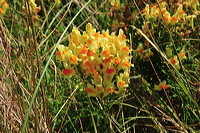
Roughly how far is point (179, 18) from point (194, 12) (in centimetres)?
24

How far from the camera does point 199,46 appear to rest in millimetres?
2629

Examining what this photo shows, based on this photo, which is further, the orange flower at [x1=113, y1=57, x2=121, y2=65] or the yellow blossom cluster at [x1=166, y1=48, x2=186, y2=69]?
the yellow blossom cluster at [x1=166, y1=48, x2=186, y2=69]

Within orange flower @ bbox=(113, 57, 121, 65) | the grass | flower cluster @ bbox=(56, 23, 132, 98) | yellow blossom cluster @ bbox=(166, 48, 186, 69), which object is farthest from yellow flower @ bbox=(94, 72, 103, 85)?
yellow blossom cluster @ bbox=(166, 48, 186, 69)

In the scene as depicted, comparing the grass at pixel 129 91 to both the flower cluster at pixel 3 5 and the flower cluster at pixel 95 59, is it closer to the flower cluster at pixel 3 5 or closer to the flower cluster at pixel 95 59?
the flower cluster at pixel 3 5

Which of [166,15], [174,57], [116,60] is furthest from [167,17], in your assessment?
[116,60]

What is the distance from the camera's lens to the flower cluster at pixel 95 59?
1.56 meters

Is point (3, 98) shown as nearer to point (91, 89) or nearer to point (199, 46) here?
point (91, 89)

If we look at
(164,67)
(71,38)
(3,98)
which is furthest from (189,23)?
(3,98)

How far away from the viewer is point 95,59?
1570 mm

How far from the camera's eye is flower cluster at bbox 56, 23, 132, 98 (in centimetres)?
156

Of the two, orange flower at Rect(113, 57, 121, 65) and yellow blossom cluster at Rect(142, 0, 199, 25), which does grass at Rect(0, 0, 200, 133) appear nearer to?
yellow blossom cluster at Rect(142, 0, 199, 25)

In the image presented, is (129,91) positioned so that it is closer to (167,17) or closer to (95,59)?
(167,17)

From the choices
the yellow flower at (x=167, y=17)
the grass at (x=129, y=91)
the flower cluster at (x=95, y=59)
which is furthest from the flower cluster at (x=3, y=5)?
the yellow flower at (x=167, y=17)

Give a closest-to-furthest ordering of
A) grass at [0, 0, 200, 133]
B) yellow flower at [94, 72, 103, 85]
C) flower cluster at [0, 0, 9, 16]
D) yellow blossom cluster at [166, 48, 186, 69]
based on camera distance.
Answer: yellow flower at [94, 72, 103, 85]
grass at [0, 0, 200, 133]
yellow blossom cluster at [166, 48, 186, 69]
flower cluster at [0, 0, 9, 16]
